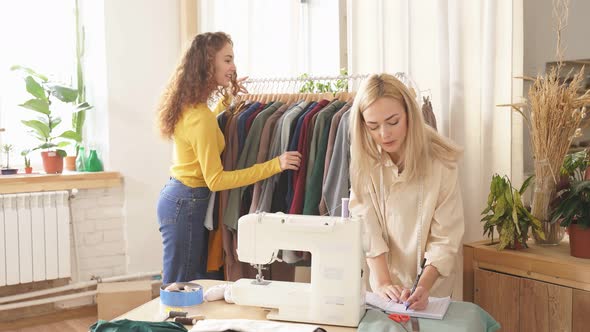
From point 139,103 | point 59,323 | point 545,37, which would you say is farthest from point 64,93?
point 545,37

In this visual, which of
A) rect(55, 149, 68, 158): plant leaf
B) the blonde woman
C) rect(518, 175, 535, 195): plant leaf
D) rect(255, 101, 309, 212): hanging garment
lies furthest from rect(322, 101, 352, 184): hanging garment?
rect(55, 149, 68, 158): plant leaf

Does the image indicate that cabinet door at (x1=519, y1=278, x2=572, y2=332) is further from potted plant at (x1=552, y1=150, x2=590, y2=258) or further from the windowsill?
the windowsill

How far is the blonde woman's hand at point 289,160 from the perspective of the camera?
3.03 metres

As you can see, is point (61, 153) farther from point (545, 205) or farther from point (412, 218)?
point (545, 205)

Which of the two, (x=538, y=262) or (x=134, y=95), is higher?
(x=134, y=95)

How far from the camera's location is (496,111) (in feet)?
9.13

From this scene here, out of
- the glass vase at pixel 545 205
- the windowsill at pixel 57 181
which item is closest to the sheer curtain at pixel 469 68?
the glass vase at pixel 545 205

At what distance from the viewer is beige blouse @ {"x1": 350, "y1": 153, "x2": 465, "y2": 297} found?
232 centimetres

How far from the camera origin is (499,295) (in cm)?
247

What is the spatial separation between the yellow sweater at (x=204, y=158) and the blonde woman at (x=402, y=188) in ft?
2.49

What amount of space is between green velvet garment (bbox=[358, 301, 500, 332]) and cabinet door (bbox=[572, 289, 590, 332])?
1.78ft

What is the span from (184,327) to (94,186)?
9.50 ft

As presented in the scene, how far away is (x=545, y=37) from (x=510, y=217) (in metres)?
0.80

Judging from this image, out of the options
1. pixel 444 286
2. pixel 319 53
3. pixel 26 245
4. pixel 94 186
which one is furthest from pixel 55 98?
pixel 444 286
